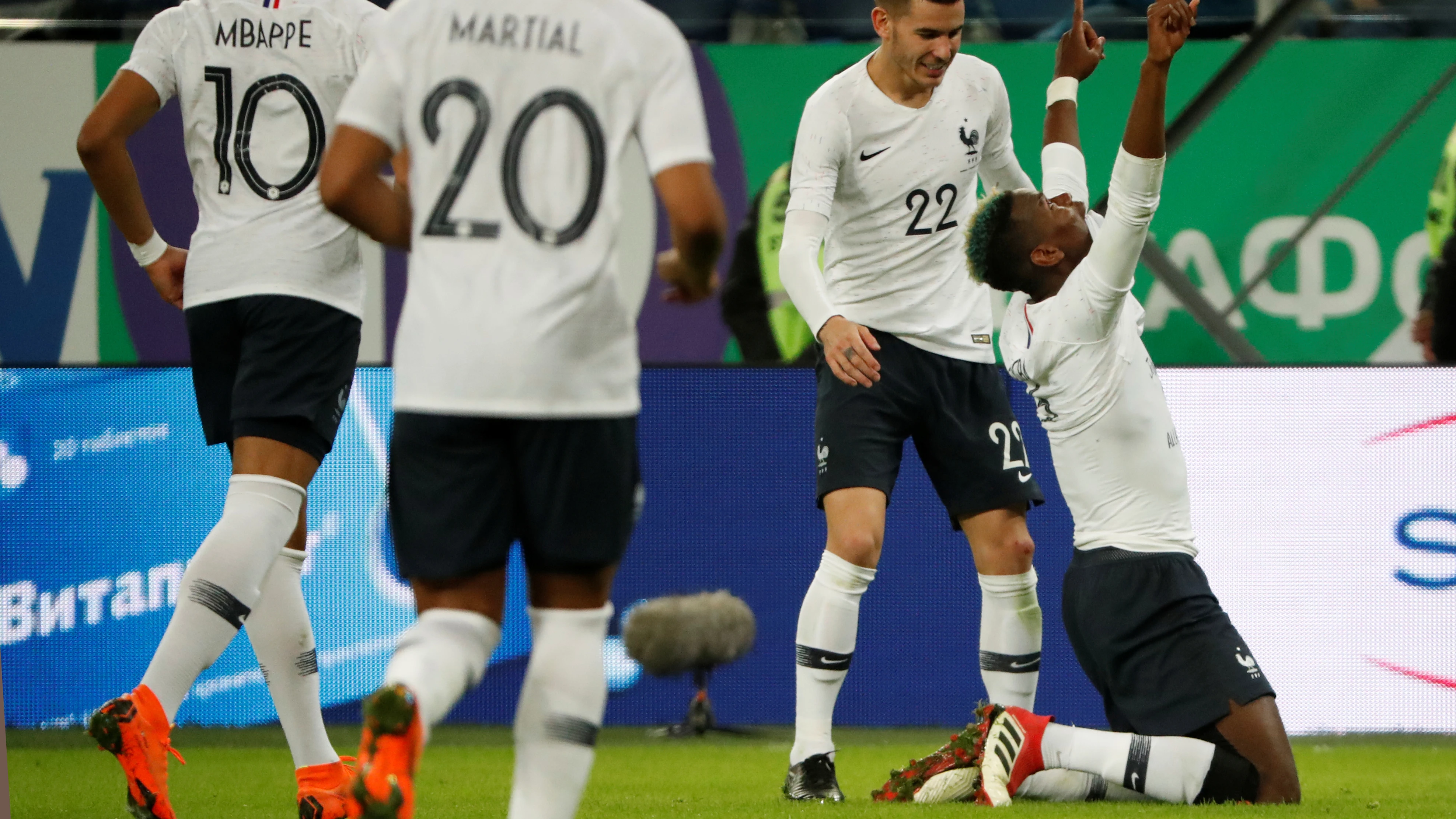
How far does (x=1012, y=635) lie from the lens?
405cm

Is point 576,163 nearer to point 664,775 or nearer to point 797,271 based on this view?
point 797,271

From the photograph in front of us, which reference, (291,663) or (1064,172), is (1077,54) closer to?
(1064,172)

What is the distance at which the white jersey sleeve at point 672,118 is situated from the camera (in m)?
2.44

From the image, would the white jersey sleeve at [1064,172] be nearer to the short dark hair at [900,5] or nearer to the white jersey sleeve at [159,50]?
the short dark hair at [900,5]

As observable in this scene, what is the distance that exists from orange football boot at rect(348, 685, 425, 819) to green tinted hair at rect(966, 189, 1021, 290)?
2.01 meters

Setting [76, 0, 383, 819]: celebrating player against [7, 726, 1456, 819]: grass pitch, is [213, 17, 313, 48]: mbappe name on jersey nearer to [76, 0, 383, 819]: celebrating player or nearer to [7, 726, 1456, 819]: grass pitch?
[76, 0, 383, 819]: celebrating player

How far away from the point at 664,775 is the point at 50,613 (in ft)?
7.63

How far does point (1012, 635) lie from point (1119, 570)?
1.39ft

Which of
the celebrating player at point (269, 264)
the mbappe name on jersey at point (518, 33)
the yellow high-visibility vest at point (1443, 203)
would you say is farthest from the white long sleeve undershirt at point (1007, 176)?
the yellow high-visibility vest at point (1443, 203)

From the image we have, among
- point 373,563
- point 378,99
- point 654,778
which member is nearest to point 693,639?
point 654,778

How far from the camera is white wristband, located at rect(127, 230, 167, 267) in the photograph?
12.3 feet

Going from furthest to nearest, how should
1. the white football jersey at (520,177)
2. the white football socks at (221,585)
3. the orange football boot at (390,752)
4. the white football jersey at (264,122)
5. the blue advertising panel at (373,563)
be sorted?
the blue advertising panel at (373,563)
the white football jersey at (264,122)
the white football socks at (221,585)
the white football jersey at (520,177)
the orange football boot at (390,752)

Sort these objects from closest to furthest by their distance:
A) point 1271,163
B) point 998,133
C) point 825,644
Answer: point 825,644 < point 998,133 < point 1271,163

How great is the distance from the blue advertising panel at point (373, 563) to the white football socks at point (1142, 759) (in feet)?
6.20
